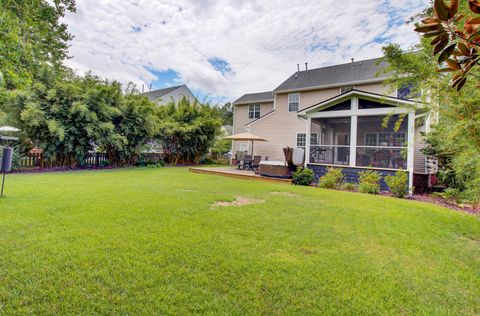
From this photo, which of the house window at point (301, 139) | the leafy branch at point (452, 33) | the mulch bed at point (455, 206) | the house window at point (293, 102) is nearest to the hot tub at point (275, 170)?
the house window at point (301, 139)

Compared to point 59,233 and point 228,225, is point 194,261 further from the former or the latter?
point 59,233

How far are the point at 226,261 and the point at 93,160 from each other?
12.6 m

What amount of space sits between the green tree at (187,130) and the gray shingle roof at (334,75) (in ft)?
18.4

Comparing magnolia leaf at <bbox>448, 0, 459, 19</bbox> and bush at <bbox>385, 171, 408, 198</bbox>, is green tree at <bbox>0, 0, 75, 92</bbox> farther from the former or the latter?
bush at <bbox>385, 171, 408, 198</bbox>

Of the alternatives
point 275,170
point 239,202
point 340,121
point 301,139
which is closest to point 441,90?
point 239,202

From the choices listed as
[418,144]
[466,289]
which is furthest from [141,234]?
[418,144]

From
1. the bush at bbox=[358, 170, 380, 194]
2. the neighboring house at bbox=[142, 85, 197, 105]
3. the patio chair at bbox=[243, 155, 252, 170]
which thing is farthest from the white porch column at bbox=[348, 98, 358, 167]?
the neighboring house at bbox=[142, 85, 197, 105]

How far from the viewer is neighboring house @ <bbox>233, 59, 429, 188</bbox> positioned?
924cm

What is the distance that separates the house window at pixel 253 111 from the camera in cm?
1889

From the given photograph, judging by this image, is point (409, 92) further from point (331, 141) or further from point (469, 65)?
point (469, 65)

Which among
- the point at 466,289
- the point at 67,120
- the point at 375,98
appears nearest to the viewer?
the point at 466,289

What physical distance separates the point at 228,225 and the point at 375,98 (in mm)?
8138

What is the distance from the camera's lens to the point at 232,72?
71.3 ft

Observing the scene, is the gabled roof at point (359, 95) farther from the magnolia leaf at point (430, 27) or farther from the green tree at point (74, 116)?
the green tree at point (74, 116)
